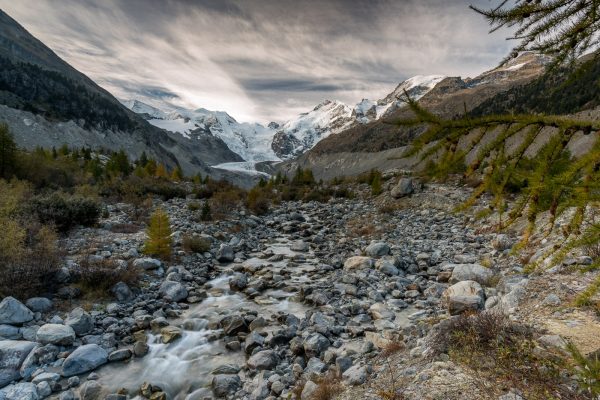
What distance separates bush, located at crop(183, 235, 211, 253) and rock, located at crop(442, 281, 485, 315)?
33.1 ft

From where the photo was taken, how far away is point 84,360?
6.74 meters

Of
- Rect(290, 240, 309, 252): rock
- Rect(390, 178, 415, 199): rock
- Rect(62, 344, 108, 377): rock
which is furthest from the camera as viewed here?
Rect(390, 178, 415, 199): rock

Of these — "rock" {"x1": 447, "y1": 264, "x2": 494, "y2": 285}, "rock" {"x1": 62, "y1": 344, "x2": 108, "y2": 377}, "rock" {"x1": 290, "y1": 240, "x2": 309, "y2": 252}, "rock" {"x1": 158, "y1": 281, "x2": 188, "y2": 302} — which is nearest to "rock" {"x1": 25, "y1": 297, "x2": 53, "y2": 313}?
"rock" {"x1": 62, "y1": 344, "x2": 108, "y2": 377}

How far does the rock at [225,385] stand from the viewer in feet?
20.3

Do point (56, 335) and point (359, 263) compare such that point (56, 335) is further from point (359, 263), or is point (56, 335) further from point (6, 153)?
point (6, 153)

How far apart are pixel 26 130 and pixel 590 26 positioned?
106655 mm

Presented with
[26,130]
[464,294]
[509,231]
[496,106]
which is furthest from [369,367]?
[496,106]

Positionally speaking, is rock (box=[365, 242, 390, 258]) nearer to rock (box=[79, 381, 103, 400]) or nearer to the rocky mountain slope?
rock (box=[79, 381, 103, 400])

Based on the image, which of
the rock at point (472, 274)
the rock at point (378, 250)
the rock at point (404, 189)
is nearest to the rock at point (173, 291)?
the rock at point (378, 250)

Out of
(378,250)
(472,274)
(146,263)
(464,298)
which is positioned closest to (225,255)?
(146,263)

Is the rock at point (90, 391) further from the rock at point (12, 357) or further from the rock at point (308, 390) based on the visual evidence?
the rock at point (308, 390)

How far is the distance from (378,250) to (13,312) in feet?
37.7

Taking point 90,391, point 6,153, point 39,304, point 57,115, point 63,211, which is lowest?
point 90,391

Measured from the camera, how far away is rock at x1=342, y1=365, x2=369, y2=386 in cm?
514
